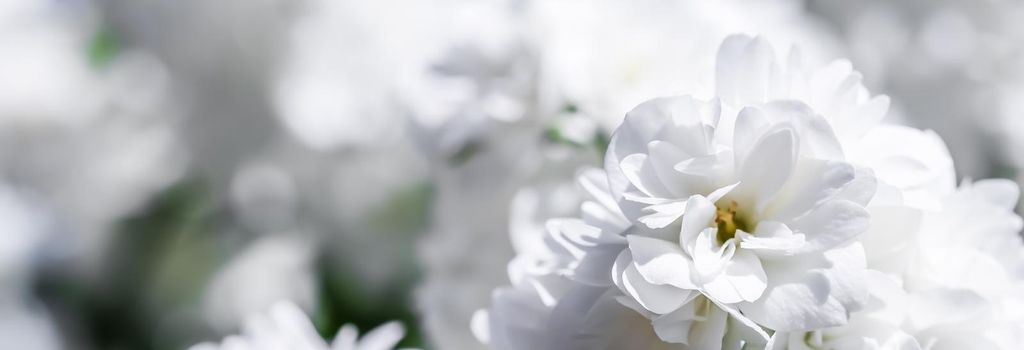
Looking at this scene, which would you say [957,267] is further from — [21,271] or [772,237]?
[21,271]

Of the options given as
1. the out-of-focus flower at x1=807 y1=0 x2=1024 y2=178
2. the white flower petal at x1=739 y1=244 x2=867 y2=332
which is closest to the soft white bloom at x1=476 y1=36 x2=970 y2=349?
the white flower petal at x1=739 y1=244 x2=867 y2=332

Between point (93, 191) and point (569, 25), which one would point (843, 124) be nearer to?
point (569, 25)

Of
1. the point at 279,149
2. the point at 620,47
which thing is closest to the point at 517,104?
the point at 620,47

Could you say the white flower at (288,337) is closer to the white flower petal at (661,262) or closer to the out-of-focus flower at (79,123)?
the white flower petal at (661,262)

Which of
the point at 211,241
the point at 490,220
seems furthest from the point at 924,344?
the point at 211,241

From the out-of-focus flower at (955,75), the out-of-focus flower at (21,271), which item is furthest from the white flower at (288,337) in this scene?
the out-of-focus flower at (955,75)

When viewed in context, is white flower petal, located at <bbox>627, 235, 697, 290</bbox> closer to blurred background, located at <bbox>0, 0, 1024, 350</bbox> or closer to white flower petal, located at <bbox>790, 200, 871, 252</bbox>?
white flower petal, located at <bbox>790, 200, 871, 252</bbox>
